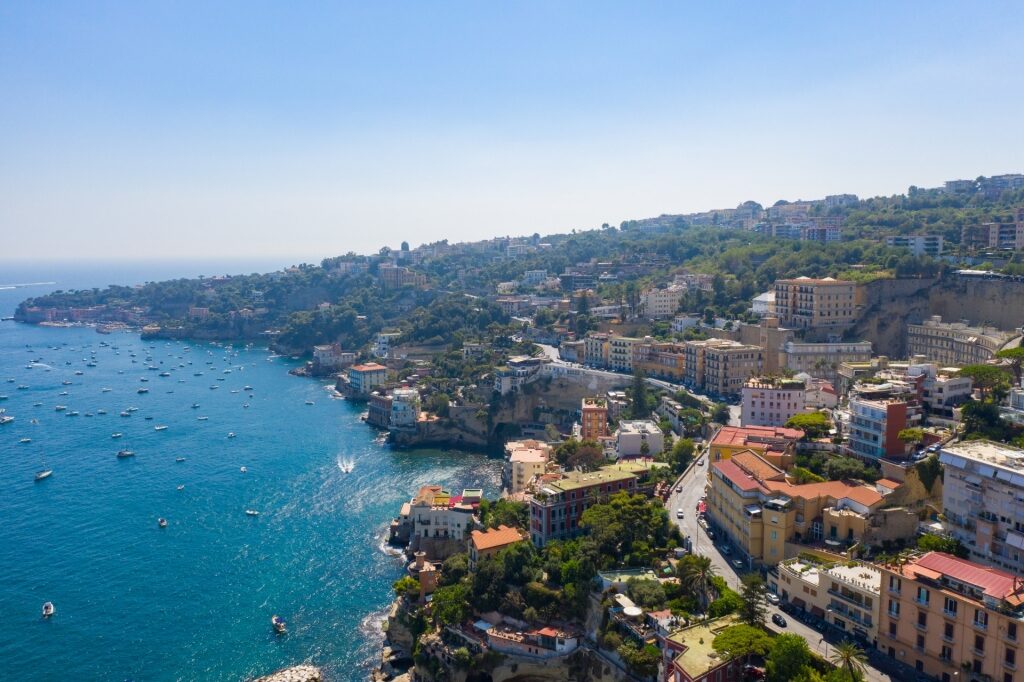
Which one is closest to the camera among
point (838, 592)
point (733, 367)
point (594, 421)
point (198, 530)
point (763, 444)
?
point (838, 592)

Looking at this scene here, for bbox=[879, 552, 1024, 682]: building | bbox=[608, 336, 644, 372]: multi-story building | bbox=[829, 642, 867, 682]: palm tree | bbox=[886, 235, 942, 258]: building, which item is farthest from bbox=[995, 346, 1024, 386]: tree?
bbox=[886, 235, 942, 258]: building

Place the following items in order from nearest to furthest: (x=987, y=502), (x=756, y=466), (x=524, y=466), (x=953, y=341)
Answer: (x=987, y=502)
(x=756, y=466)
(x=524, y=466)
(x=953, y=341)

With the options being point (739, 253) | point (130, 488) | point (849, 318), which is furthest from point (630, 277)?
point (130, 488)

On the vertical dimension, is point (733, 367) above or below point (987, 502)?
below

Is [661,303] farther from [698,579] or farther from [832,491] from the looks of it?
[698,579]

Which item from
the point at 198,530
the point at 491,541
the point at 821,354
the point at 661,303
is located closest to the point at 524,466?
the point at 491,541

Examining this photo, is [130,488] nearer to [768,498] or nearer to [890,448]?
[768,498]

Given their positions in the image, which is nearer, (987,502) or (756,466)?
(987,502)
